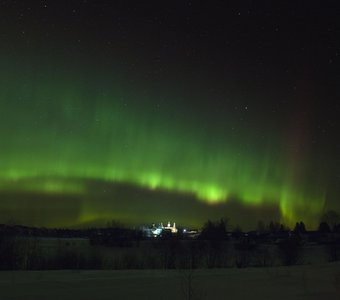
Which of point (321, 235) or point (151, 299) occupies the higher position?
point (321, 235)

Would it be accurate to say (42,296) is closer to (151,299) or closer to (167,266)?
(151,299)

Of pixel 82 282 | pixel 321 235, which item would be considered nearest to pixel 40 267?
pixel 82 282

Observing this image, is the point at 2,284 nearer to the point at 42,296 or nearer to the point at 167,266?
the point at 42,296

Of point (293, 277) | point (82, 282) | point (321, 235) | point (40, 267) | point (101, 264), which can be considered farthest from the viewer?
point (321, 235)

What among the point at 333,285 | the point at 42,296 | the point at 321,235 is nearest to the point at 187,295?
the point at 42,296

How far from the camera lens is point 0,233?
48.5 meters

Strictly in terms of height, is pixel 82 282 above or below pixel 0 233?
below

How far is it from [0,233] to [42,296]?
3474 cm

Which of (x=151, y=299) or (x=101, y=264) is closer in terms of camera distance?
Answer: (x=151, y=299)

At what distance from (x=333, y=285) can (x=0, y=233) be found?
121 feet

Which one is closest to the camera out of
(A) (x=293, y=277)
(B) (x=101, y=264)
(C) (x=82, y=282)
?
(C) (x=82, y=282)

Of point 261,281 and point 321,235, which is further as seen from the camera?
point 321,235

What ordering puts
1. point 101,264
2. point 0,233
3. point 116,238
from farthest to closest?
point 116,238, point 0,233, point 101,264

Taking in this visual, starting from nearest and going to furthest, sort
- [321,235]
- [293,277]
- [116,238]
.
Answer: [293,277] → [116,238] → [321,235]
